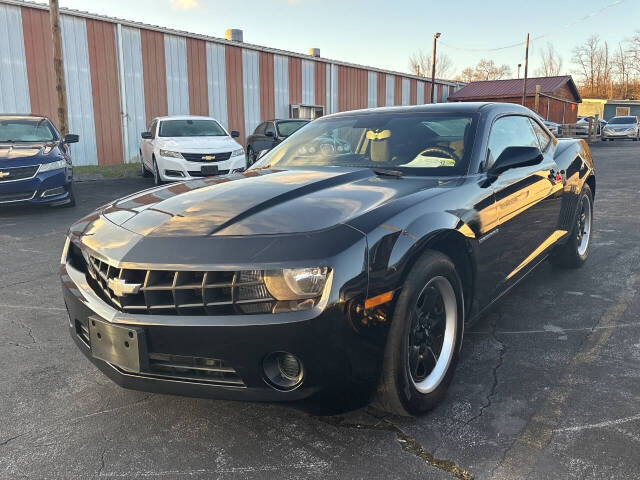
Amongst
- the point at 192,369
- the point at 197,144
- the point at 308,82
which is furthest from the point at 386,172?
the point at 308,82

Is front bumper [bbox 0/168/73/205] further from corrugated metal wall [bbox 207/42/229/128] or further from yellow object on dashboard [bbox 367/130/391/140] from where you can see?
corrugated metal wall [bbox 207/42/229/128]

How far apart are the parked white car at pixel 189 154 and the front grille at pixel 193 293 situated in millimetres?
8593

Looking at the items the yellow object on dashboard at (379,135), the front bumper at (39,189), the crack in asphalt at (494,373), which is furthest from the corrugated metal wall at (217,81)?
the crack in asphalt at (494,373)

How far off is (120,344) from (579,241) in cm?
414

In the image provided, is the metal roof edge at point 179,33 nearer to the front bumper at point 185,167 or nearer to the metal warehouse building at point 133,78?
the metal warehouse building at point 133,78

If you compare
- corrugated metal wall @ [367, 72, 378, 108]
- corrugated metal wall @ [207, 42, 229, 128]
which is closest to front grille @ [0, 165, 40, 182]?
corrugated metal wall @ [207, 42, 229, 128]

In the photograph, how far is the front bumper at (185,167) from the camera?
1048 cm

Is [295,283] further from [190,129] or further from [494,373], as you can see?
[190,129]

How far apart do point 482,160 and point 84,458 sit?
2501 mm

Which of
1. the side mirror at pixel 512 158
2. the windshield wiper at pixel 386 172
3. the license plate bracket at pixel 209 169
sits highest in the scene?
the side mirror at pixel 512 158

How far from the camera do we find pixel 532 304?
3.91 meters

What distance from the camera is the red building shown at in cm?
3541

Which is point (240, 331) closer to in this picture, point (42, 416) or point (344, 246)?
point (344, 246)

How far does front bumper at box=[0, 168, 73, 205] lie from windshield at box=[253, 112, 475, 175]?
5.30 metres
